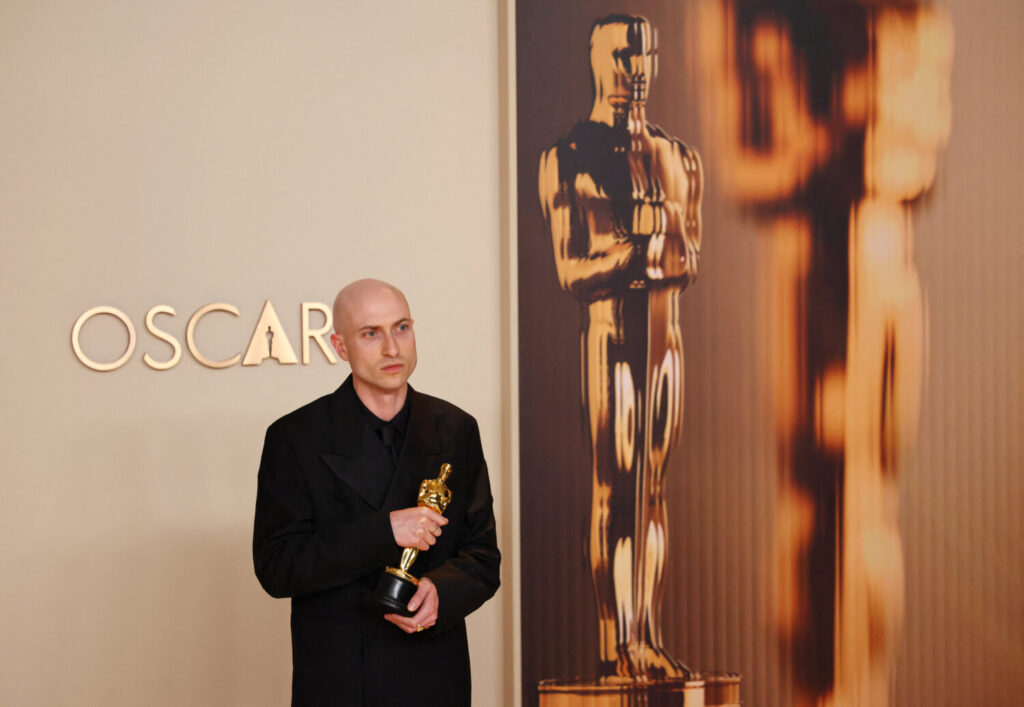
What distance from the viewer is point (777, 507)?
286cm

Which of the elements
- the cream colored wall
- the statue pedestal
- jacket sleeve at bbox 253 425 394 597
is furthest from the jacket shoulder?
the statue pedestal

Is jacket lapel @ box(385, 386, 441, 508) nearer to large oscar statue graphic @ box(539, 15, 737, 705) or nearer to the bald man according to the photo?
the bald man

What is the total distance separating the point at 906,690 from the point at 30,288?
293cm

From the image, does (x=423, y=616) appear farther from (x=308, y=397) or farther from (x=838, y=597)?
(x=838, y=597)

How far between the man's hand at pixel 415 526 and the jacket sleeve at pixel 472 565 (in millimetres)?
109

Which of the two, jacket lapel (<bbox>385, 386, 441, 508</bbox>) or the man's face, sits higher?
the man's face

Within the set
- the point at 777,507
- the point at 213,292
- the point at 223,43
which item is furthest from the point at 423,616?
the point at 223,43

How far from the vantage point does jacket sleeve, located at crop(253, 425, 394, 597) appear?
5.31 ft

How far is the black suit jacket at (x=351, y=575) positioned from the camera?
5.51ft

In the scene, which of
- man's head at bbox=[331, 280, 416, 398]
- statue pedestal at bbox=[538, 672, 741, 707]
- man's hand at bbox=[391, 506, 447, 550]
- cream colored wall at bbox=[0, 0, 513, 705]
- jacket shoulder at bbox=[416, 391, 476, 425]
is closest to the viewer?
man's hand at bbox=[391, 506, 447, 550]

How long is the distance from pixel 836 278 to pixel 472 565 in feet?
5.62

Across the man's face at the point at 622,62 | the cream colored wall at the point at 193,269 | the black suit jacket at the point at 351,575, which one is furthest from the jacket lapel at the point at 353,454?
the man's face at the point at 622,62

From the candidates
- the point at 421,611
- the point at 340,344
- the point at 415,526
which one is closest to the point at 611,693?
the point at 421,611

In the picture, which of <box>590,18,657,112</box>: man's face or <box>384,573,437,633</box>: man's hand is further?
<box>590,18,657,112</box>: man's face
